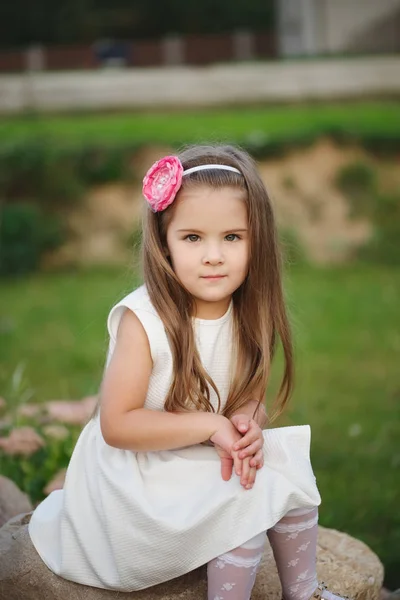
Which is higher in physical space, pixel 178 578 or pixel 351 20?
pixel 351 20

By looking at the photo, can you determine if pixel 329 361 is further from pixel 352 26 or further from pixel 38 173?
pixel 352 26

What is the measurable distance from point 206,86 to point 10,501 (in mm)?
13642

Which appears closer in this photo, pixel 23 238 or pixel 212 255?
pixel 212 255

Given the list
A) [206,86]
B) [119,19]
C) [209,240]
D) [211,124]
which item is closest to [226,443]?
[209,240]

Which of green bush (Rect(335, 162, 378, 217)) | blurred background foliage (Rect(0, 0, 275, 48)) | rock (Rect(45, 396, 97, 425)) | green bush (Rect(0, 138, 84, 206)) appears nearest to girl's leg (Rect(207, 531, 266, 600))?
rock (Rect(45, 396, 97, 425))

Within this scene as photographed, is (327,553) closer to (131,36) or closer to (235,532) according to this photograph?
(235,532)

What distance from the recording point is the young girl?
7.31ft

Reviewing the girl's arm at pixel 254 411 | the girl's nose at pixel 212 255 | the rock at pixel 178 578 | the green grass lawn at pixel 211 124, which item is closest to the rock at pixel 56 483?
the rock at pixel 178 578

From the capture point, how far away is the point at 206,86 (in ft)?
52.6

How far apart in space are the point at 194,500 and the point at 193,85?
47.3ft

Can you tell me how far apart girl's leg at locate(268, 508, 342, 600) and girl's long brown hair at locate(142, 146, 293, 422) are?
299 millimetres

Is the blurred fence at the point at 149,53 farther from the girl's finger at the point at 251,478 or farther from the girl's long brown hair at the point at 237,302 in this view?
the girl's finger at the point at 251,478

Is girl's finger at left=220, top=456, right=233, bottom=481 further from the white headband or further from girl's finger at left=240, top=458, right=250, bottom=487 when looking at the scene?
the white headband

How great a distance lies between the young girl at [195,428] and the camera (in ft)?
7.31
